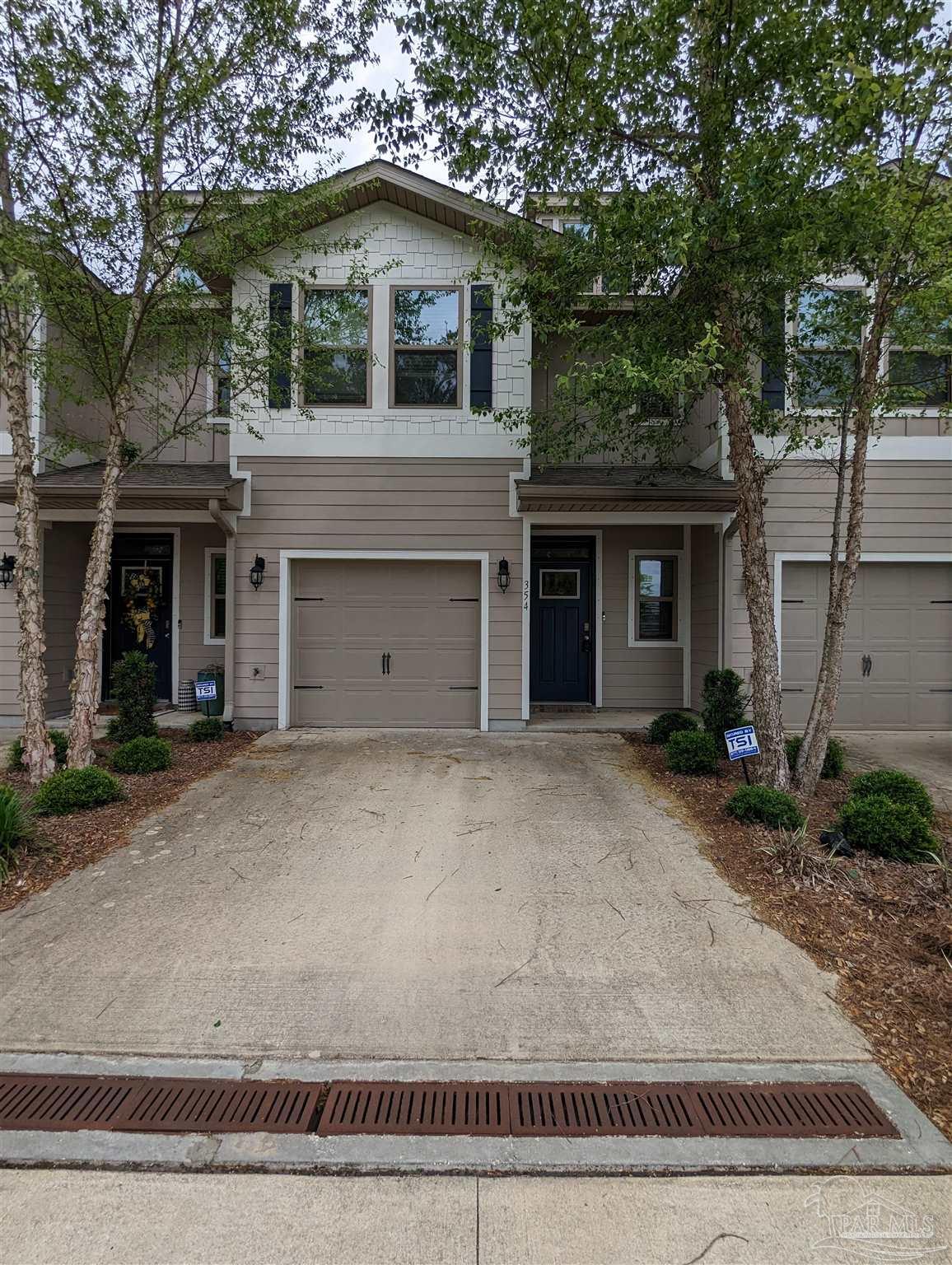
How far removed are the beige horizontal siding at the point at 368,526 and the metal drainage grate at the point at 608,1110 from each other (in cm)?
572

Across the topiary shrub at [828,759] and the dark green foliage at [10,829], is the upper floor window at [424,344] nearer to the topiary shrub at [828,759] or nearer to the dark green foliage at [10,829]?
the topiary shrub at [828,759]

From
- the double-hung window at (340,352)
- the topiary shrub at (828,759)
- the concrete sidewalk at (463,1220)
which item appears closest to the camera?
the concrete sidewalk at (463,1220)

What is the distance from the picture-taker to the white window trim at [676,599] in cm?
950

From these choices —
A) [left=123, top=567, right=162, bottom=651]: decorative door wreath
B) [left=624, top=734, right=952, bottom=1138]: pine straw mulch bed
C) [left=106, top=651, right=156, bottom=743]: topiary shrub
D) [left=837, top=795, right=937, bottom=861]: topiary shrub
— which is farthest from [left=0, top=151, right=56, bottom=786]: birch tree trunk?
[left=837, top=795, right=937, bottom=861]: topiary shrub

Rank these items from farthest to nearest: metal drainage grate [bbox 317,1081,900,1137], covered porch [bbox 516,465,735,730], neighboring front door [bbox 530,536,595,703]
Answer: neighboring front door [bbox 530,536,595,703], covered porch [bbox 516,465,735,730], metal drainage grate [bbox 317,1081,900,1137]

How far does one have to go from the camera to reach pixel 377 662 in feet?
27.2

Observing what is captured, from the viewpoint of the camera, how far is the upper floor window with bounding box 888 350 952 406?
212 inches

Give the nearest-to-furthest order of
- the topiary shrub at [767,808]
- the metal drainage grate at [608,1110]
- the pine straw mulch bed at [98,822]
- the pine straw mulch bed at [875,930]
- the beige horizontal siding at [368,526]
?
1. the metal drainage grate at [608,1110]
2. the pine straw mulch bed at [875,930]
3. the pine straw mulch bed at [98,822]
4. the topiary shrub at [767,808]
5. the beige horizontal siding at [368,526]

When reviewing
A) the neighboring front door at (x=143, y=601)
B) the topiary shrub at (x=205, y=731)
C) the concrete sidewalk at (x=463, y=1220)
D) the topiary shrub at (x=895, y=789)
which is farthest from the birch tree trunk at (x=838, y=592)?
the neighboring front door at (x=143, y=601)

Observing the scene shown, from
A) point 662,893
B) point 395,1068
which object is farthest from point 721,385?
point 395,1068

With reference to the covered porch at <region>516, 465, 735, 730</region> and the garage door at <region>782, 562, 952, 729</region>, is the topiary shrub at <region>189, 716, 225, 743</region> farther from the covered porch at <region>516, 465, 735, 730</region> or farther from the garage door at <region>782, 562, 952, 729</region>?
the garage door at <region>782, 562, 952, 729</region>

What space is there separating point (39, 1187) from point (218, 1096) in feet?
1.82

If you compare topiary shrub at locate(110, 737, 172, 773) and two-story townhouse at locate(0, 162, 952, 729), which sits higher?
two-story townhouse at locate(0, 162, 952, 729)

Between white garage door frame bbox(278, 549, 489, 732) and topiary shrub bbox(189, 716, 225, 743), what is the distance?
31.7 inches
